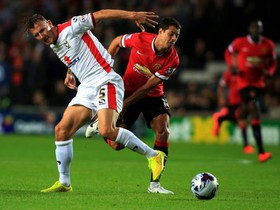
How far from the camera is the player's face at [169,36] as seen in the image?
9.02 m

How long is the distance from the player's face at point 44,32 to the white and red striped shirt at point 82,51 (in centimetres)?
10

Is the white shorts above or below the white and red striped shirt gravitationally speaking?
below

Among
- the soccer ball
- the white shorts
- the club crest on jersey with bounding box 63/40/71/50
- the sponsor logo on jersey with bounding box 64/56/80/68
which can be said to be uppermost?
the club crest on jersey with bounding box 63/40/71/50

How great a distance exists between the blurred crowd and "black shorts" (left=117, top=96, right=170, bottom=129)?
10.0m

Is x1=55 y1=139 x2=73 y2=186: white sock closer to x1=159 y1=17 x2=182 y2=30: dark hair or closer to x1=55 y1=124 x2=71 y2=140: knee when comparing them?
x1=55 y1=124 x2=71 y2=140: knee

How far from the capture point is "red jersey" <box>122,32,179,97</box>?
9367 millimetres

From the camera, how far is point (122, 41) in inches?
383

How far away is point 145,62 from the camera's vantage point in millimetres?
9570

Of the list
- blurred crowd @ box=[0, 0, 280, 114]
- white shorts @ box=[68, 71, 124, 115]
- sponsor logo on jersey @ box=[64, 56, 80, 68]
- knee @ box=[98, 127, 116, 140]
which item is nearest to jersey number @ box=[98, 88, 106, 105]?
white shorts @ box=[68, 71, 124, 115]

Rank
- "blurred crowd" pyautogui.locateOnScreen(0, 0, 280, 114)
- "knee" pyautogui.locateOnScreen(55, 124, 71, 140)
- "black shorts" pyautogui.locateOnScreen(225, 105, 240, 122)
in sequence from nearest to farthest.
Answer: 1. "knee" pyautogui.locateOnScreen(55, 124, 71, 140)
2. "black shorts" pyautogui.locateOnScreen(225, 105, 240, 122)
3. "blurred crowd" pyautogui.locateOnScreen(0, 0, 280, 114)

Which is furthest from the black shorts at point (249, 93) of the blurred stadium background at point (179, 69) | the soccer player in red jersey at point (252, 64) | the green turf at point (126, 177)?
the blurred stadium background at point (179, 69)

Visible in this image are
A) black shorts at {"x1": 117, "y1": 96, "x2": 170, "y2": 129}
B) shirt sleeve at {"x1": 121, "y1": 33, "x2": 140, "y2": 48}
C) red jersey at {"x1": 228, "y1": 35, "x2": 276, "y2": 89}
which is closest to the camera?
black shorts at {"x1": 117, "y1": 96, "x2": 170, "y2": 129}

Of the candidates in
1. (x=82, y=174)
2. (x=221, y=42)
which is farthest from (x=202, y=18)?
(x=82, y=174)

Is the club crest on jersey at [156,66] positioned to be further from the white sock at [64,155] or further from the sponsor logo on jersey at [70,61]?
the white sock at [64,155]
